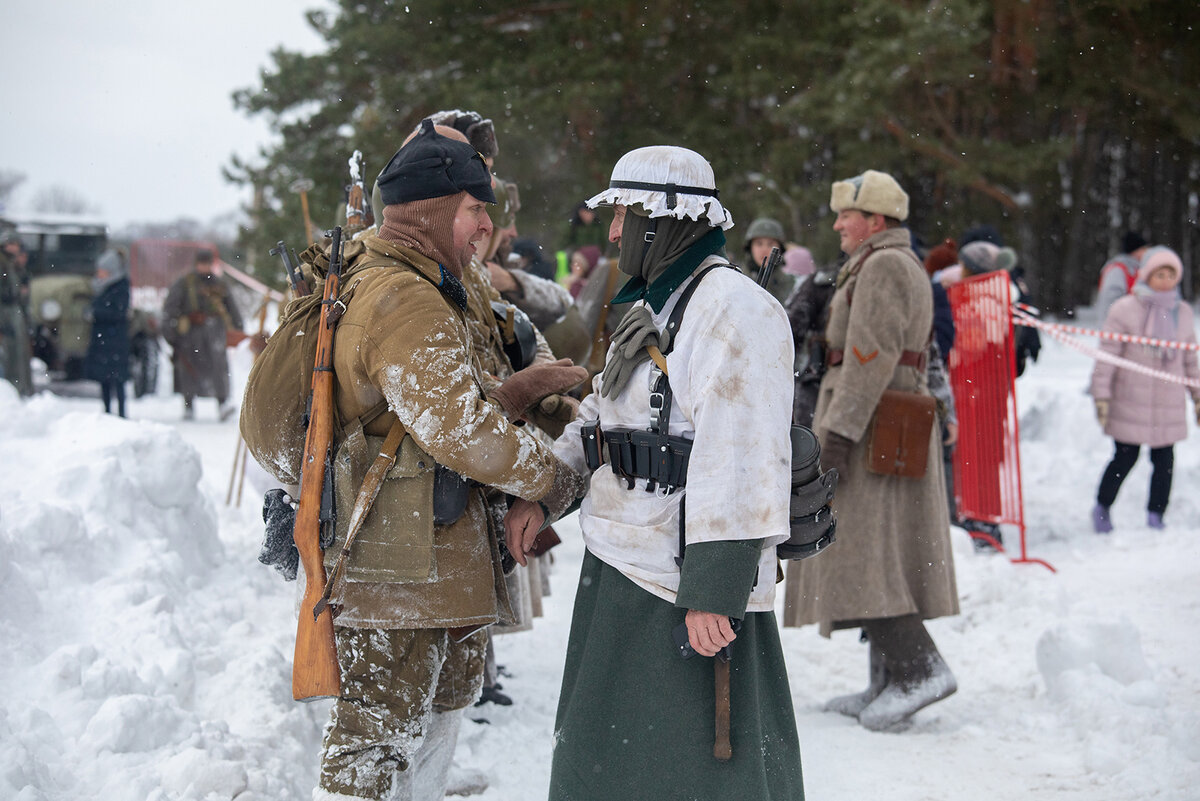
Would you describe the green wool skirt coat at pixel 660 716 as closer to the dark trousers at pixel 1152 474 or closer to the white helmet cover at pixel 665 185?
the white helmet cover at pixel 665 185

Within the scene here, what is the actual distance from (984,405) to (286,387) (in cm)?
584

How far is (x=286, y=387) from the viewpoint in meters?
2.47

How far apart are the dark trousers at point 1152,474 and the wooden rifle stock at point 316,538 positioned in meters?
6.37

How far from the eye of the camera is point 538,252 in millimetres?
7043

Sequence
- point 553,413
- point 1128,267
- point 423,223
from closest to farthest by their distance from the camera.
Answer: point 423,223, point 553,413, point 1128,267

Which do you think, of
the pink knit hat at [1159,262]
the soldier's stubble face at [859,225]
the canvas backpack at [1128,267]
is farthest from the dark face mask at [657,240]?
the canvas backpack at [1128,267]

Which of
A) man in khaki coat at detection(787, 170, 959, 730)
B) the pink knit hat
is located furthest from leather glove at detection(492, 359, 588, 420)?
the pink knit hat

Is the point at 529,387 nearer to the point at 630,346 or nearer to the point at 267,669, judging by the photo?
the point at 630,346

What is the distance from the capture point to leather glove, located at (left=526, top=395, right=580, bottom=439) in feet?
10.3

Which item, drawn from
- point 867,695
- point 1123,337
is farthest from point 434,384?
point 1123,337

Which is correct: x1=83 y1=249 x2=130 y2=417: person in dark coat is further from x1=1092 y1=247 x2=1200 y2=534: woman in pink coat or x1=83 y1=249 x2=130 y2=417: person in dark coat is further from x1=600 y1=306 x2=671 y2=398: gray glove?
x1=600 y1=306 x2=671 y2=398: gray glove

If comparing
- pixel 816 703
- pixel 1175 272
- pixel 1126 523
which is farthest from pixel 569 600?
pixel 1175 272

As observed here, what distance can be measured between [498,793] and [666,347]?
1883 mm

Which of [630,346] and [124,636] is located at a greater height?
[630,346]
